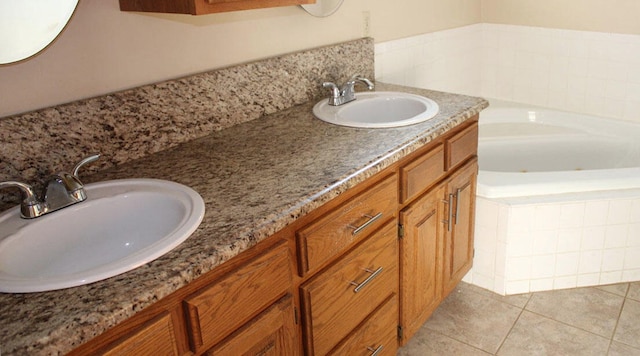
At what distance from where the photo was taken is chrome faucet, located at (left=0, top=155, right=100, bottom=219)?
1175mm

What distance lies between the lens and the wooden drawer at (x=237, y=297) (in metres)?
1.04

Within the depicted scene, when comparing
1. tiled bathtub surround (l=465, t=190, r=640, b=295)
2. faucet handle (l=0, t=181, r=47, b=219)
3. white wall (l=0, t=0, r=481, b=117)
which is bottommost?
tiled bathtub surround (l=465, t=190, r=640, b=295)

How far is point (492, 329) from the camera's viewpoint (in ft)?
7.15

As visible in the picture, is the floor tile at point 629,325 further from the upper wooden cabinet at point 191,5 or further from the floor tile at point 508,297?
the upper wooden cabinet at point 191,5

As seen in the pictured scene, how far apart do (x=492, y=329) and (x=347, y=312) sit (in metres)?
0.96

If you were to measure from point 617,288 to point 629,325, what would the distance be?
278 mm

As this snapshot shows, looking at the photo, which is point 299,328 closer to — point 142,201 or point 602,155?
point 142,201

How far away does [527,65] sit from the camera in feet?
10.6

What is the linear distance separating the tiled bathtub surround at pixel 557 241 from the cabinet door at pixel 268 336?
1.31 meters

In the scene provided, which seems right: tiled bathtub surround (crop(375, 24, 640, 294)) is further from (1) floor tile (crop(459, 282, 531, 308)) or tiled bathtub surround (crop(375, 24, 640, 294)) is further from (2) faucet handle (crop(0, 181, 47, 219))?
(2) faucet handle (crop(0, 181, 47, 219))

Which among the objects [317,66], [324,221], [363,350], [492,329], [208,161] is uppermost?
[317,66]

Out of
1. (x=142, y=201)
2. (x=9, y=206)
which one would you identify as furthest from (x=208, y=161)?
(x=9, y=206)

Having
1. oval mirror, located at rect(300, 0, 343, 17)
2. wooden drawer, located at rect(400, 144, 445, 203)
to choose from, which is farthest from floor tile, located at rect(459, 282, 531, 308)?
oval mirror, located at rect(300, 0, 343, 17)

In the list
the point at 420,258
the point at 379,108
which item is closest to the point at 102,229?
the point at 420,258
